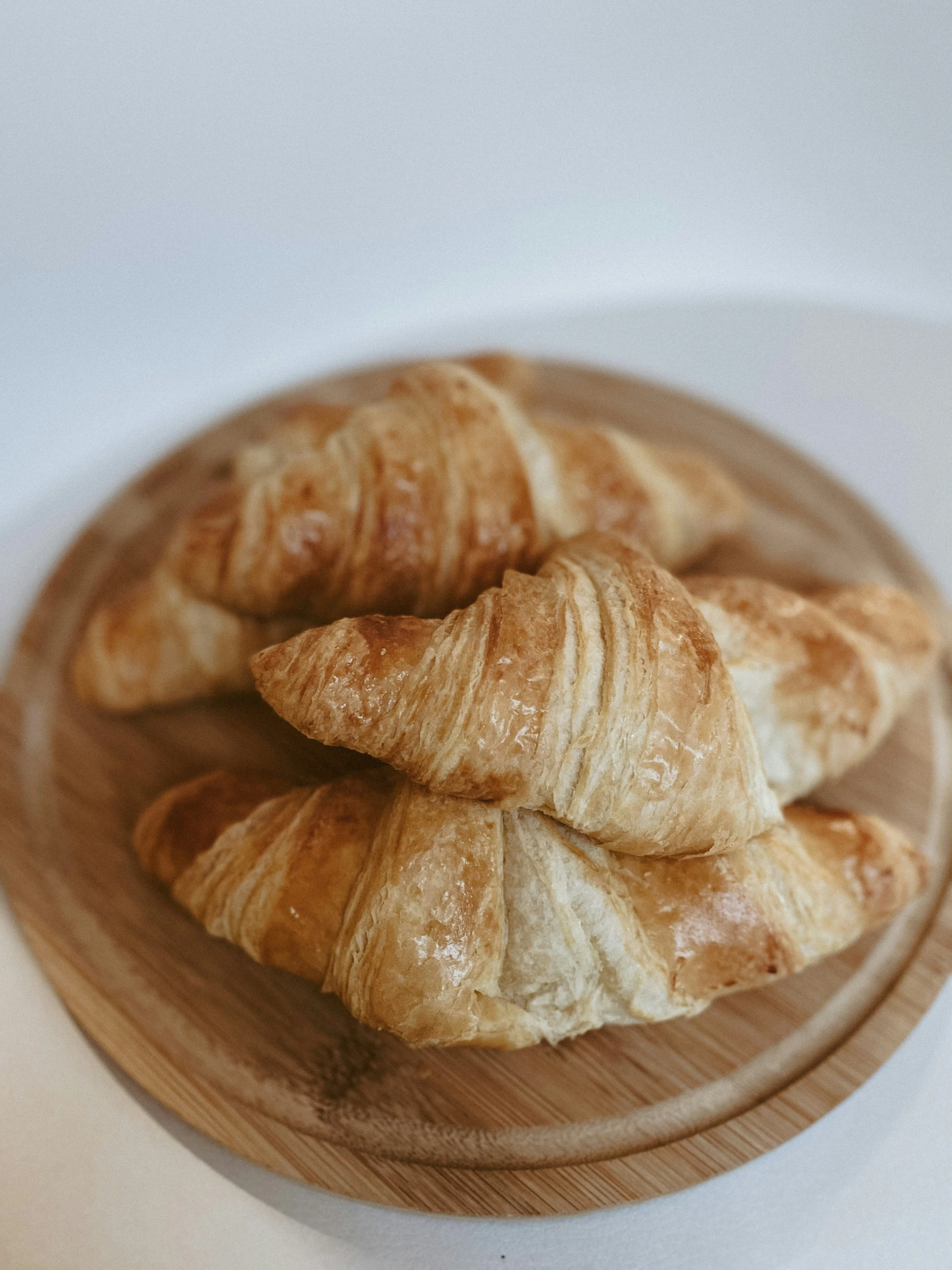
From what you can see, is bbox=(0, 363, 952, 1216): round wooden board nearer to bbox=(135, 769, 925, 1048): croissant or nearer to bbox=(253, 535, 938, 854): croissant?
bbox=(135, 769, 925, 1048): croissant

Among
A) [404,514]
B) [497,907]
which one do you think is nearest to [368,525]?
[404,514]

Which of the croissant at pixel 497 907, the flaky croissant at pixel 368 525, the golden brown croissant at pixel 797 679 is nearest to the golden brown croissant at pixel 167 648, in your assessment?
the flaky croissant at pixel 368 525

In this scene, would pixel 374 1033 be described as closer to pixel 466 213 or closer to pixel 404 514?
pixel 404 514

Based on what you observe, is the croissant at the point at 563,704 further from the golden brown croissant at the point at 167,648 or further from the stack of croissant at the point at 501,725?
the golden brown croissant at the point at 167,648

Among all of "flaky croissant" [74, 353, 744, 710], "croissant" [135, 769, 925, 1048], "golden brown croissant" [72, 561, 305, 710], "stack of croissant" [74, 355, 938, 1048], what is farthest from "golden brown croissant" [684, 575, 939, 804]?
"golden brown croissant" [72, 561, 305, 710]

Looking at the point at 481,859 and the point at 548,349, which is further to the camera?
the point at 548,349

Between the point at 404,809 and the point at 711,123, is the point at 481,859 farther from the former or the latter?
the point at 711,123

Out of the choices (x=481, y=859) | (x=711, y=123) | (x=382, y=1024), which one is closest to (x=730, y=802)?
(x=481, y=859)
